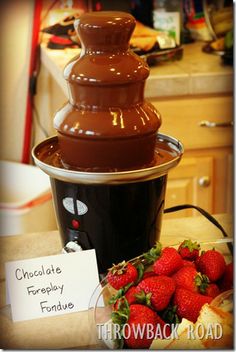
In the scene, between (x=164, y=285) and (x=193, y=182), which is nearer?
(x=164, y=285)

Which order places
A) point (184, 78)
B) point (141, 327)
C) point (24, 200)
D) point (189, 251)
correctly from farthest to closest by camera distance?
point (24, 200), point (184, 78), point (189, 251), point (141, 327)

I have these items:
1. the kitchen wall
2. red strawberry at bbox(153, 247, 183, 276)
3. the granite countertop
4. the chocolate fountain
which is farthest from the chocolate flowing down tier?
the kitchen wall

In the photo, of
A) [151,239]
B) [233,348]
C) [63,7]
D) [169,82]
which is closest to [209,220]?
[151,239]

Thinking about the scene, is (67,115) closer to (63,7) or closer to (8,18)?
(63,7)

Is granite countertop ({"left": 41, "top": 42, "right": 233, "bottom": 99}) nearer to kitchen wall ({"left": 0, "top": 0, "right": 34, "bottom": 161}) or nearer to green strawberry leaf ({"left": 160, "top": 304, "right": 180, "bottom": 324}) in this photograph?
kitchen wall ({"left": 0, "top": 0, "right": 34, "bottom": 161})

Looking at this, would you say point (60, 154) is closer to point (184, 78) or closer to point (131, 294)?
point (131, 294)

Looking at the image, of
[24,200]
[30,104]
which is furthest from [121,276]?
[30,104]
